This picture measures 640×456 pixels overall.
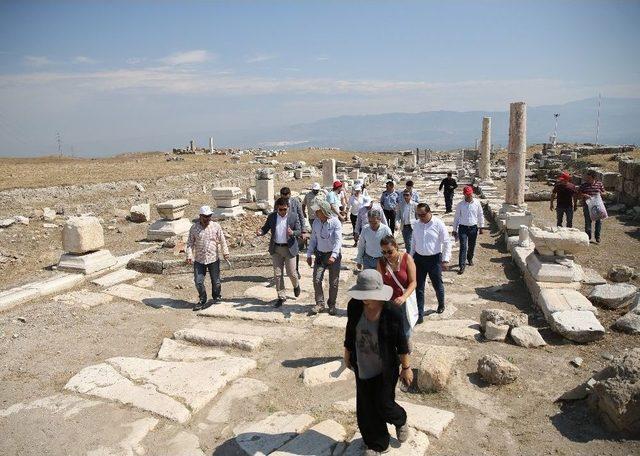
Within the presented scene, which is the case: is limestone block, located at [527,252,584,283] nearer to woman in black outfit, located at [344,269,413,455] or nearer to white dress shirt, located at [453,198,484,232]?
white dress shirt, located at [453,198,484,232]

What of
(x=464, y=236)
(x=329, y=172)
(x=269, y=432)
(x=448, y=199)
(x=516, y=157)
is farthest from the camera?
(x=329, y=172)

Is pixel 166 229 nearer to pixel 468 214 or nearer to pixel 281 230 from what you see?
pixel 281 230

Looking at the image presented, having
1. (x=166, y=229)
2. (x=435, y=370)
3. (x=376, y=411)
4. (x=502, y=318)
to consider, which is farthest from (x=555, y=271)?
(x=166, y=229)

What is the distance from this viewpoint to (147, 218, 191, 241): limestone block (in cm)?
1288

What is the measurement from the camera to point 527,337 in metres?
6.11

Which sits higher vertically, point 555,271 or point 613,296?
point 555,271

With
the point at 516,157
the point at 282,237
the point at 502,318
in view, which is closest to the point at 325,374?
the point at 502,318

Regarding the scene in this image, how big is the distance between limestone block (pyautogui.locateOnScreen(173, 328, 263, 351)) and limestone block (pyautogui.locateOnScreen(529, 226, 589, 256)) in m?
4.99

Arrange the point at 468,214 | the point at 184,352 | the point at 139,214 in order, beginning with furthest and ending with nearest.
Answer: the point at 139,214 < the point at 468,214 < the point at 184,352

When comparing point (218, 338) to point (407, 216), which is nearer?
point (218, 338)

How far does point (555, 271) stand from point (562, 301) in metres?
1.04

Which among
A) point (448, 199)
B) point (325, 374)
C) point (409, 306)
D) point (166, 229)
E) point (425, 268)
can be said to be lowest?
point (325, 374)

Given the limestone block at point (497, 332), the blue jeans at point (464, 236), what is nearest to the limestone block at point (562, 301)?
the limestone block at point (497, 332)

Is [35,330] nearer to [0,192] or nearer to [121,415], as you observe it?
[121,415]
